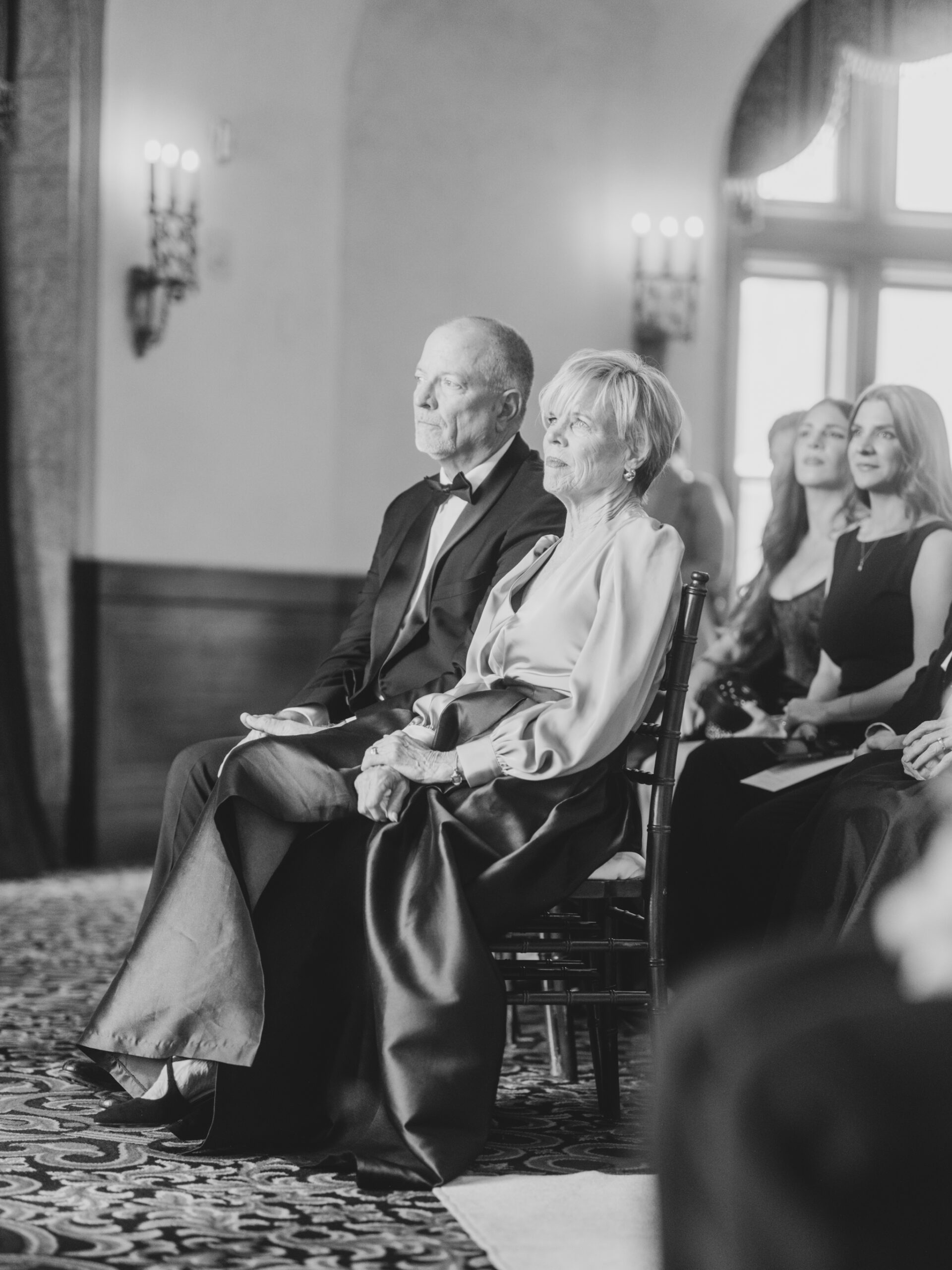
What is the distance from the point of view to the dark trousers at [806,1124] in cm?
95

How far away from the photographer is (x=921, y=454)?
357 cm

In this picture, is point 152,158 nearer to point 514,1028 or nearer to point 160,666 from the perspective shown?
point 160,666

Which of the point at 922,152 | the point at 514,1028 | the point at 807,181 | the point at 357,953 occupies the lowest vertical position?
the point at 514,1028

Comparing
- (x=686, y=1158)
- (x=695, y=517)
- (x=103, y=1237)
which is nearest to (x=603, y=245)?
(x=695, y=517)

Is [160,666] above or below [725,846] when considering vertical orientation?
above

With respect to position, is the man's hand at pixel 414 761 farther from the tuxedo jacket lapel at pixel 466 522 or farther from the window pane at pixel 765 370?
the window pane at pixel 765 370

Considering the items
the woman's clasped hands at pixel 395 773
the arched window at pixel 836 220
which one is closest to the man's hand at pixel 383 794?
the woman's clasped hands at pixel 395 773

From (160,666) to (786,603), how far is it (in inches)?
136

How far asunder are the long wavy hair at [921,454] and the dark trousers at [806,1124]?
270cm

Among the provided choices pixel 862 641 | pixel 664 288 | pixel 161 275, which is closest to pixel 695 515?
pixel 664 288

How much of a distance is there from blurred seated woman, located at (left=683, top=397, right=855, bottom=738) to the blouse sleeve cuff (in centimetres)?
139

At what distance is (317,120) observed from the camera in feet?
23.0

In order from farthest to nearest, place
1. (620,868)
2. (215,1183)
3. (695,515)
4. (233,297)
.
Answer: (233,297) → (695,515) → (620,868) → (215,1183)

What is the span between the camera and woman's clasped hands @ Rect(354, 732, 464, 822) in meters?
2.69
